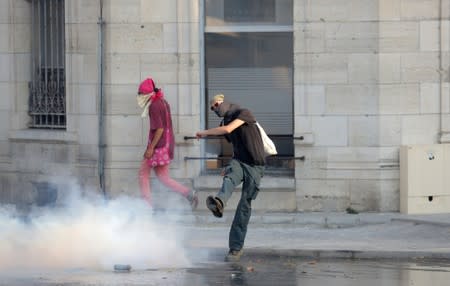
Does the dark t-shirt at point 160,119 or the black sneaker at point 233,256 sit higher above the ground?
the dark t-shirt at point 160,119

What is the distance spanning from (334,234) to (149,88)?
10.5 ft

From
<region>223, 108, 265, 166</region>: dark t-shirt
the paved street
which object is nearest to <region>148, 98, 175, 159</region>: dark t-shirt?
the paved street

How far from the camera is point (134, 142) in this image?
16.5m

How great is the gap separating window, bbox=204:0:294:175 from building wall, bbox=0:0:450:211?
14.0 inches

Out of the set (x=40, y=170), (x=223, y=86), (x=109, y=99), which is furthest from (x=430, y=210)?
(x=40, y=170)

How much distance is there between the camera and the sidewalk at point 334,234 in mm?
12672

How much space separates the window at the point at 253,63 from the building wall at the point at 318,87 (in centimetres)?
35

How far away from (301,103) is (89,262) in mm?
5465

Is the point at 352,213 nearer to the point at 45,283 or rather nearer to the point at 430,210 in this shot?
the point at 430,210

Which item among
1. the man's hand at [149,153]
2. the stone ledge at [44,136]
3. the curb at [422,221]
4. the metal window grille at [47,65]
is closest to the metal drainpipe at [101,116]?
the stone ledge at [44,136]

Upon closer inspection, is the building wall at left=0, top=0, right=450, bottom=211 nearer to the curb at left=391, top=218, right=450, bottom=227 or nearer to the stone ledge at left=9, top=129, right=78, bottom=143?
the stone ledge at left=9, top=129, right=78, bottom=143

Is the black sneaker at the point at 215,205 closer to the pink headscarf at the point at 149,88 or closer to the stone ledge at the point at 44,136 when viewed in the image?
the pink headscarf at the point at 149,88

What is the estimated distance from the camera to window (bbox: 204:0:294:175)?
16.5 metres

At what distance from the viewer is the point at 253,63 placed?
16641mm
